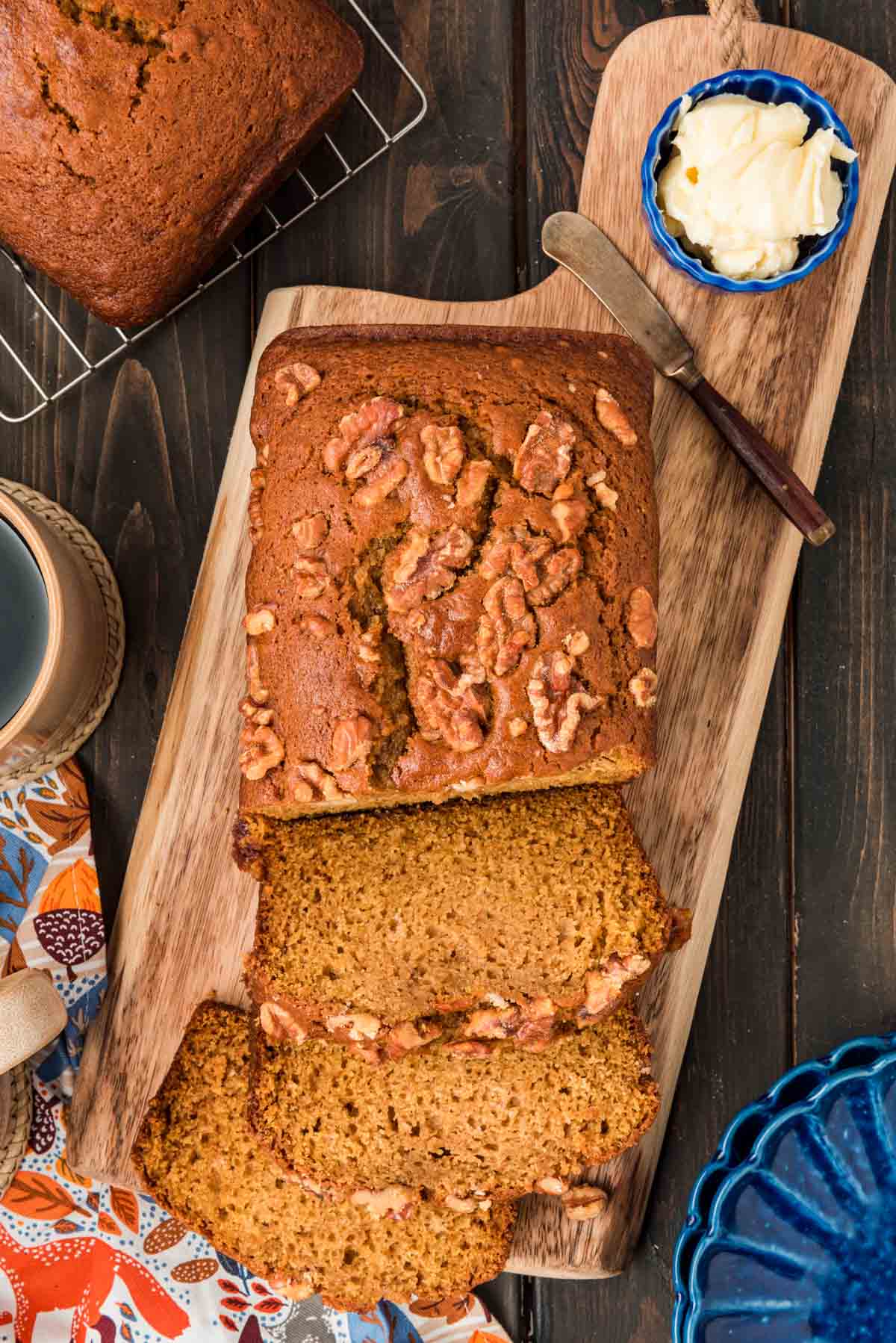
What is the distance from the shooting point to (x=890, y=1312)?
2.02 metres

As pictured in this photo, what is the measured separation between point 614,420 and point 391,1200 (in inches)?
57.4

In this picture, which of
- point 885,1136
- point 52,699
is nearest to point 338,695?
point 52,699

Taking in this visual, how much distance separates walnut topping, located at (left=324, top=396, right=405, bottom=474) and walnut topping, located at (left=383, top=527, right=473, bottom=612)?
17 cm

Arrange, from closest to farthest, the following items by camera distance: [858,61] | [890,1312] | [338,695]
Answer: [338,695] < [890,1312] < [858,61]

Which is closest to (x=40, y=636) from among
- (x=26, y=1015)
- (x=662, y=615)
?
(x=26, y=1015)

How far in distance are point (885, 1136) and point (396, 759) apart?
1128 millimetres

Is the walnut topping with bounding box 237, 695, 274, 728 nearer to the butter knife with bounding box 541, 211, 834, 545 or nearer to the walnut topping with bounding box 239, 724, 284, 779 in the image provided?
the walnut topping with bounding box 239, 724, 284, 779

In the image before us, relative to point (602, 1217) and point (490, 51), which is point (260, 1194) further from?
point (490, 51)

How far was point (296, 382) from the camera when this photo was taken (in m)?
2.01

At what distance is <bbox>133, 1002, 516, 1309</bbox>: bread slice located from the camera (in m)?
2.20

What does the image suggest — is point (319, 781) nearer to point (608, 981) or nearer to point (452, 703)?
point (452, 703)

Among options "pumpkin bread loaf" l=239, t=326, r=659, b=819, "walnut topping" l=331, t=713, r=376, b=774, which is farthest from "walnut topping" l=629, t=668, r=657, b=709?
"walnut topping" l=331, t=713, r=376, b=774

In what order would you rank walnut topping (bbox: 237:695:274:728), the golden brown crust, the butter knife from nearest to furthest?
1. walnut topping (bbox: 237:695:274:728)
2. the golden brown crust
3. the butter knife

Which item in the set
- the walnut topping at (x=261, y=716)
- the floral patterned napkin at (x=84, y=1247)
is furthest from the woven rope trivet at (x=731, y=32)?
the floral patterned napkin at (x=84, y=1247)
